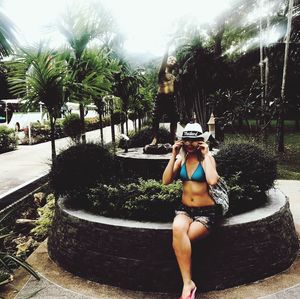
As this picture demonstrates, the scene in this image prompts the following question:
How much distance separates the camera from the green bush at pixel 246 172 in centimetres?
514

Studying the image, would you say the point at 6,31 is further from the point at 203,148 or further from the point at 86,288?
the point at 86,288

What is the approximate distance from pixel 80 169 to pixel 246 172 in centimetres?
239

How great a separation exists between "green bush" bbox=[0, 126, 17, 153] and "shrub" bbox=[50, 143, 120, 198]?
14.2 metres

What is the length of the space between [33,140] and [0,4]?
1975 cm

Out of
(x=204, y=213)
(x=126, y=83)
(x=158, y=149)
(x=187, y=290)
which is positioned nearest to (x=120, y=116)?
(x=126, y=83)

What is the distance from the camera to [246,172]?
5.80m

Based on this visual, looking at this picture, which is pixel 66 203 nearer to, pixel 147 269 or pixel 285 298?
pixel 147 269

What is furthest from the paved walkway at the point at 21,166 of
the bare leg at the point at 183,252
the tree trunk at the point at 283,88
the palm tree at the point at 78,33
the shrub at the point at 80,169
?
the tree trunk at the point at 283,88

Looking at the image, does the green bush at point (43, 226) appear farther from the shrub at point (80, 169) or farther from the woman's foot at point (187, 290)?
the woman's foot at point (187, 290)

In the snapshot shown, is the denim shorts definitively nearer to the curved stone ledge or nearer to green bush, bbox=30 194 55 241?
the curved stone ledge

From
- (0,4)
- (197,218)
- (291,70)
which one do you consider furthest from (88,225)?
(291,70)

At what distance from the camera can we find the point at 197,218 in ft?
13.5

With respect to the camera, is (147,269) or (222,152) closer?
(147,269)

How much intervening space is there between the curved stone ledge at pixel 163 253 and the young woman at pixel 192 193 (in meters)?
0.23
